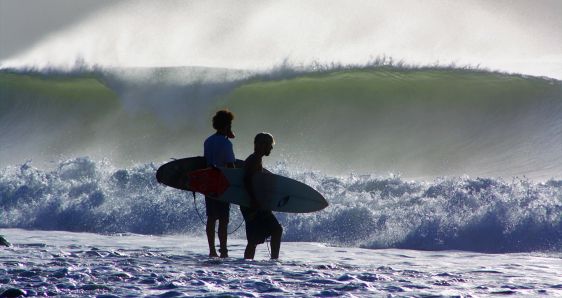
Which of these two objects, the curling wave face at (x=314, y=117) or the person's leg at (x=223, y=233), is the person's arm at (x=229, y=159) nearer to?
the person's leg at (x=223, y=233)

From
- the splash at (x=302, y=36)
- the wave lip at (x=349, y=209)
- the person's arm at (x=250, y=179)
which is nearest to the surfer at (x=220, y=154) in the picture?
the person's arm at (x=250, y=179)

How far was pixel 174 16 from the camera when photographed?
66.0 feet

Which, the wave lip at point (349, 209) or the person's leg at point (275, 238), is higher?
the wave lip at point (349, 209)

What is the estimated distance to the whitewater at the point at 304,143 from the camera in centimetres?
715

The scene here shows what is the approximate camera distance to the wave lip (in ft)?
32.0

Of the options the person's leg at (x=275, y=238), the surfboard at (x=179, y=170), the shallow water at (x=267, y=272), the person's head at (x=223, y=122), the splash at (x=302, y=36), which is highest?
the splash at (x=302, y=36)

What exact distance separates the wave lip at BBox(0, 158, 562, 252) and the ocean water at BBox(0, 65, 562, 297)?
0.08ft

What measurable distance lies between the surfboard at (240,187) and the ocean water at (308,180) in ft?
1.81

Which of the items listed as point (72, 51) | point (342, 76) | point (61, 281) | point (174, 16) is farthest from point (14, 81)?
point (61, 281)

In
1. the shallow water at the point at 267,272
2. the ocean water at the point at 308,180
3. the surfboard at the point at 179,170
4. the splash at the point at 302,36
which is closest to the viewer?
the shallow water at the point at 267,272

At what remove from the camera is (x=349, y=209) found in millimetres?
10570

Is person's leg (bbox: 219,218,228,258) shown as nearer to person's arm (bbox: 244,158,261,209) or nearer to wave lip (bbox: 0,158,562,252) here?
person's arm (bbox: 244,158,261,209)

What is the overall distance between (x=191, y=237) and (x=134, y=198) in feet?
5.65

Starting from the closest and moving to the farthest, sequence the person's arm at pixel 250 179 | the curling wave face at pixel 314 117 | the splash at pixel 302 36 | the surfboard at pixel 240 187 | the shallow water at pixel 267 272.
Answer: the shallow water at pixel 267 272
the person's arm at pixel 250 179
the surfboard at pixel 240 187
the curling wave face at pixel 314 117
the splash at pixel 302 36
